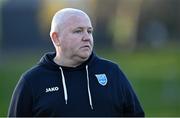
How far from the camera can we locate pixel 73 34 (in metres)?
→ 7.37

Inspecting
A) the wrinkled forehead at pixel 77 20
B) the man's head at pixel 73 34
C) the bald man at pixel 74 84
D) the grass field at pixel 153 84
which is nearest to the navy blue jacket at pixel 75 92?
the bald man at pixel 74 84

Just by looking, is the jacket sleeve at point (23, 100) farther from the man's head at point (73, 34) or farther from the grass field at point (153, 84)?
the grass field at point (153, 84)

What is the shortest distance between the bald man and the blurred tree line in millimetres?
42767

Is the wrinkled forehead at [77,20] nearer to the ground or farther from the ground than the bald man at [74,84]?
farther from the ground

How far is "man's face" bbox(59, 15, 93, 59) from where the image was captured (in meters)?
7.29

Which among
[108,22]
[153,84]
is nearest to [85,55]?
[153,84]

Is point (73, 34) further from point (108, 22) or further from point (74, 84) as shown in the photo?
point (108, 22)

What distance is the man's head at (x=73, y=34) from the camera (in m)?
7.30

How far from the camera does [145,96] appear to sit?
20.7 metres

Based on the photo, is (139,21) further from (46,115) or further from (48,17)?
(46,115)

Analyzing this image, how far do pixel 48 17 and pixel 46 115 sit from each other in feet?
176

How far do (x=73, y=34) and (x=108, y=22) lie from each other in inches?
2041

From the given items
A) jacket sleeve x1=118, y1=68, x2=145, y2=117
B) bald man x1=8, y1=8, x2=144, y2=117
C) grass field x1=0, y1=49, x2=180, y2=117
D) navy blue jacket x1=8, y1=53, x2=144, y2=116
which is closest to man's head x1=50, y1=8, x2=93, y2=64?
bald man x1=8, y1=8, x2=144, y2=117

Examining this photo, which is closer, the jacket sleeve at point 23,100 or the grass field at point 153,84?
the jacket sleeve at point 23,100
